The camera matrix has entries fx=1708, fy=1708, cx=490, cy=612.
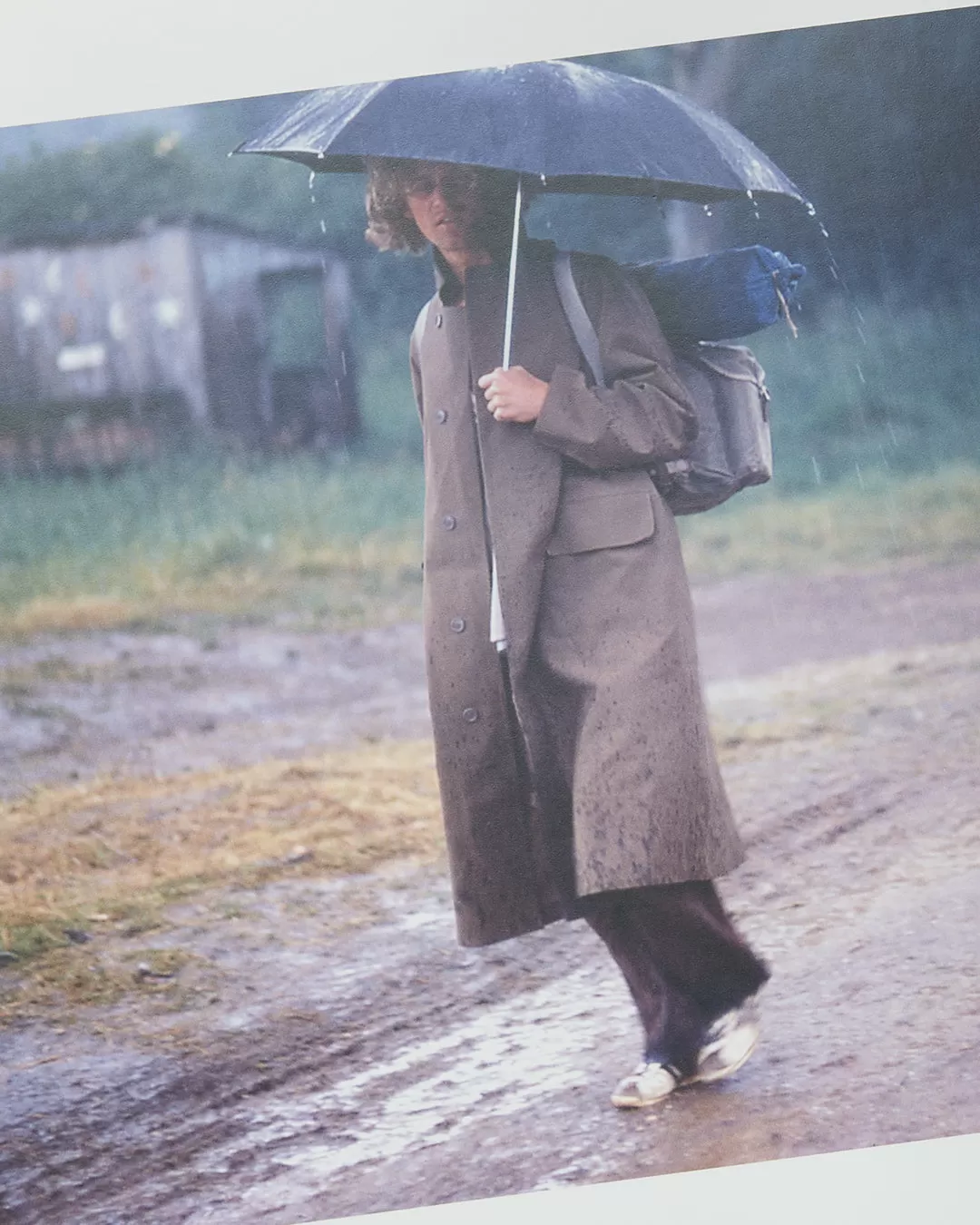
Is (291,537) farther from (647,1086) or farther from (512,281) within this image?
(647,1086)

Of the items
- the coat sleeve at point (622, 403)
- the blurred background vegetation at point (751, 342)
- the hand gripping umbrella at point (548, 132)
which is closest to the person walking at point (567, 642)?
the coat sleeve at point (622, 403)

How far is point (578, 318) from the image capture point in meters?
4.13

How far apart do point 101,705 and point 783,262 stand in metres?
2.24

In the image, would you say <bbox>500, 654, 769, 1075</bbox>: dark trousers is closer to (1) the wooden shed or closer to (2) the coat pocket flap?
(2) the coat pocket flap

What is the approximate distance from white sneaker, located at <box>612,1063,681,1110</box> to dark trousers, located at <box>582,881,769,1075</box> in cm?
2

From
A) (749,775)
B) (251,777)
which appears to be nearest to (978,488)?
(749,775)

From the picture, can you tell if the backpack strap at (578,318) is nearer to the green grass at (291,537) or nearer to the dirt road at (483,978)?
the green grass at (291,537)

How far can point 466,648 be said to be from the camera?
13.8 feet

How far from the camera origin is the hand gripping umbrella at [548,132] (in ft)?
13.0

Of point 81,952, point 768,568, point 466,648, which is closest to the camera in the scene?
point 466,648

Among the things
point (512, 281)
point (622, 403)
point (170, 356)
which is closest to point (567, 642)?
point (622, 403)

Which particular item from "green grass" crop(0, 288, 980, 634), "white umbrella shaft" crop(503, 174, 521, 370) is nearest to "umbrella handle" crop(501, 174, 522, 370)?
"white umbrella shaft" crop(503, 174, 521, 370)

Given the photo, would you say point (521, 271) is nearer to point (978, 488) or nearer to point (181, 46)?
point (181, 46)

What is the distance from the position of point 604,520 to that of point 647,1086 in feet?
4.59
